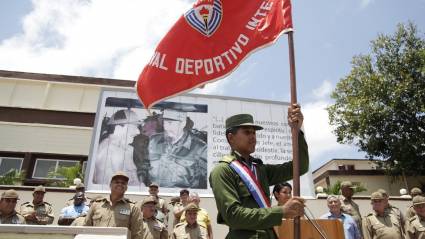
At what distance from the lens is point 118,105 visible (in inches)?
387

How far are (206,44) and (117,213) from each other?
2.52 metres

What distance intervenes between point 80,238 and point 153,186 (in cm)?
521

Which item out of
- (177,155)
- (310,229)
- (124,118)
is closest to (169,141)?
(177,155)

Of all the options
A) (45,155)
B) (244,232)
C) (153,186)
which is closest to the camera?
(244,232)

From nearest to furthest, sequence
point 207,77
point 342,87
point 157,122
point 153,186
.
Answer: point 207,77 < point 153,186 < point 157,122 < point 342,87

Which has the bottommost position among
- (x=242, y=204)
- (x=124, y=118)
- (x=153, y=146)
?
(x=242, y=204)

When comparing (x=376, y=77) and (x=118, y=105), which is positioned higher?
(x=376, y=77)

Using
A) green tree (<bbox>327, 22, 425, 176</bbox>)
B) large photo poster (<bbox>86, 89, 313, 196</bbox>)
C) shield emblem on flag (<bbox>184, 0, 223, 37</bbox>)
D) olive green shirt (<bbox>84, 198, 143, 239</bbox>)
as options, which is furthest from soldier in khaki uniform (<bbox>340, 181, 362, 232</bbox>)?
green tree (<bbox>327, 22, 425, 176</bbox>)

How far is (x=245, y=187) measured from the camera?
2.43m

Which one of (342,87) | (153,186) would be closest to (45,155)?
(153,186)

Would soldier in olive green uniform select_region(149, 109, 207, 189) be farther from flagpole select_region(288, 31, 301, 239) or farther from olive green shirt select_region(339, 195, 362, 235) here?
flagpole select_region(288, 31, 301, 239)

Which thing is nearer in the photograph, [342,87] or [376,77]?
[376,77]

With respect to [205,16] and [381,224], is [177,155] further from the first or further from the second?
[205,16]

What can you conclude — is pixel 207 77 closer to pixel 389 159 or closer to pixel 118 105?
pixel 118 105
